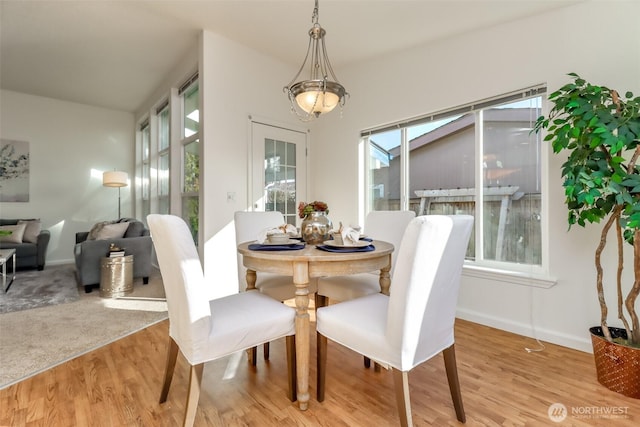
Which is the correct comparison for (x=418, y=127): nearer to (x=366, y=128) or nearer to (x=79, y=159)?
(x=366, y=128)

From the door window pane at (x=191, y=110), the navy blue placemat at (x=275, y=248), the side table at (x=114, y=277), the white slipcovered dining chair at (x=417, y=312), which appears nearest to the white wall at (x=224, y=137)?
the door window pane at (x=191, y=110)

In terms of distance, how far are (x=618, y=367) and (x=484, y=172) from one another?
5.22ft

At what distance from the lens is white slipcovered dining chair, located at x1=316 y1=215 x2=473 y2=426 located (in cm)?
111

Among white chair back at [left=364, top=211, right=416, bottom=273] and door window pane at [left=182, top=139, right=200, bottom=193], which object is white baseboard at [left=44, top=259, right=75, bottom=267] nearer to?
door window pane at [left=182, top=139, right=200, bottom=193]

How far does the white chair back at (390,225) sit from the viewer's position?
2.14 metres

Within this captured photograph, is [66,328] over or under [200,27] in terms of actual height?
under

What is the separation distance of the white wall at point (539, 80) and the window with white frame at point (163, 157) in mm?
3223

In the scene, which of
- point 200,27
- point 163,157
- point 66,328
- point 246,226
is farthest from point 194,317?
point 163,157

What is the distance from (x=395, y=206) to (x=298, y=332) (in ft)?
7.16

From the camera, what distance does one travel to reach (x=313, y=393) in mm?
1598

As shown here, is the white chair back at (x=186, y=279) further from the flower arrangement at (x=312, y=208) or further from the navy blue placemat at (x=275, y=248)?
the flower arrangement at (x=312, y=208)

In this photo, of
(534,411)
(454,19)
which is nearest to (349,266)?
(534,411)

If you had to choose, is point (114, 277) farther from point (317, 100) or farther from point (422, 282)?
point (422, 282)

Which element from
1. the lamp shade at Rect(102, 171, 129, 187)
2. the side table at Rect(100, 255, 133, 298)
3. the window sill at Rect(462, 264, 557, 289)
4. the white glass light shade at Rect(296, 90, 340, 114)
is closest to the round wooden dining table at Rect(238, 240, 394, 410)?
the white glass light shade at Rect(296, 90, 340, 114)
